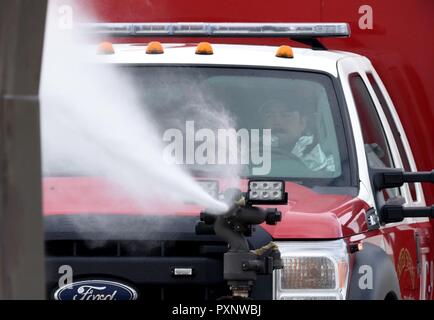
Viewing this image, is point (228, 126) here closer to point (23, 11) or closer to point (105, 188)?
point (105, 188)

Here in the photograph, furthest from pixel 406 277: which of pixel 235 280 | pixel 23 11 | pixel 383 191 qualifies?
pixel 23 11

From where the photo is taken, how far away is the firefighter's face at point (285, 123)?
20.0 feet

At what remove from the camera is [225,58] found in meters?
6.47

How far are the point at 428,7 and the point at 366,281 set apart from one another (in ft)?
9.64

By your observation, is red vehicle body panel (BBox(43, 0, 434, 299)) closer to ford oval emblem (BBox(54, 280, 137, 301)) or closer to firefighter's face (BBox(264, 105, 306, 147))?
firefighter's face (BBox(264, 105, 306, 147))

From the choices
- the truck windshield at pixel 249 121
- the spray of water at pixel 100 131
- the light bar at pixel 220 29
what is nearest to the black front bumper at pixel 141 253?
the spray of water at pixel 100 131

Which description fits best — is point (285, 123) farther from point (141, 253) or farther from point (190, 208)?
point (141, 253)

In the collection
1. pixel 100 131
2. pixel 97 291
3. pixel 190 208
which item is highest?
pixel 100 131

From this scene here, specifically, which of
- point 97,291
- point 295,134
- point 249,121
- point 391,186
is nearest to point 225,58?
point 249,121

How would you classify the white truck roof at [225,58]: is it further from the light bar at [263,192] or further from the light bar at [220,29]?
the light bar at [263,192]

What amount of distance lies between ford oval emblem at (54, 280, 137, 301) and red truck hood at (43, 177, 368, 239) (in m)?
0.28

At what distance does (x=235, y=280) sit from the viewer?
485cm

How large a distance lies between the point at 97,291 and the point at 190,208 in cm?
49

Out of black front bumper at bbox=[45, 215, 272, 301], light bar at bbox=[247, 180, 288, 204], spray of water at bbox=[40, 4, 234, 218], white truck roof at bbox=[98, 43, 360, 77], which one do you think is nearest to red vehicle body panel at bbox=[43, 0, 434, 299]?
white truck roof at bbox=[98, 43, 360, 77]
